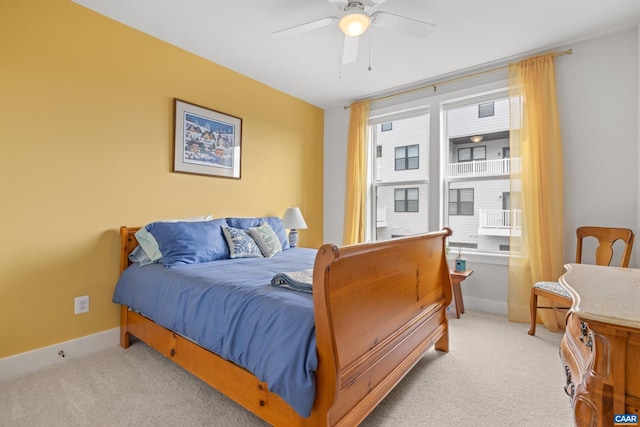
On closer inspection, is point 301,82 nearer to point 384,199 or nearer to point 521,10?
point 384,199

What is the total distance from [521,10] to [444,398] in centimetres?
280

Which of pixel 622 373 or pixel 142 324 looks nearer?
pixel 622 373

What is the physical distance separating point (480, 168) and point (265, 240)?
2527 millimetres

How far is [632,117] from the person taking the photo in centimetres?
258

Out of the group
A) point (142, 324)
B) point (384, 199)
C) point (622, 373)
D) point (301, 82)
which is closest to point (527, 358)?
point (622, 373)

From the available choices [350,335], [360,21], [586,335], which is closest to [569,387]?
[586,335]

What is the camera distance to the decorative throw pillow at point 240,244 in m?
2.60

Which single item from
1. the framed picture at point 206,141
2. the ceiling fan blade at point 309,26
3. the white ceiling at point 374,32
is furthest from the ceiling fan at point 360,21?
the framed picture at point 206,141

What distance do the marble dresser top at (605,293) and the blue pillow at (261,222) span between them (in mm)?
2456

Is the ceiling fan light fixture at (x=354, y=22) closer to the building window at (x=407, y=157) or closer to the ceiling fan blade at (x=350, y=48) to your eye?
the ceiling fan blade at (x=350, y=48)

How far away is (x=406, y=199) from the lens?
401cm

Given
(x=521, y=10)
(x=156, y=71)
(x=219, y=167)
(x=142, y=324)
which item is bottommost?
(x=142, y=324)

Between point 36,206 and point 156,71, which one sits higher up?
point 156,71

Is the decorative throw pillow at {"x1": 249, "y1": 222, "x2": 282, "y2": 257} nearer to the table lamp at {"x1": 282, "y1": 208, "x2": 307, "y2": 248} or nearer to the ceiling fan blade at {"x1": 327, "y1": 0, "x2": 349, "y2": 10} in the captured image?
the table lamp at {"x1": 282, "y1": 208, "x2": 307, "y2": 248}
